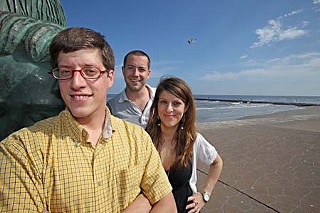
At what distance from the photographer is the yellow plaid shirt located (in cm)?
89

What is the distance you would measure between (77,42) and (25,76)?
522 millimetres

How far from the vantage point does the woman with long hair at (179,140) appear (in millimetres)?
1901

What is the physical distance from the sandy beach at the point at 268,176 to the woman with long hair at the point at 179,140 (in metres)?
1.52

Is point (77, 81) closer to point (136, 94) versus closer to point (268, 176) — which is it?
point (136, 94)

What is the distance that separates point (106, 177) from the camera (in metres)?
1.06

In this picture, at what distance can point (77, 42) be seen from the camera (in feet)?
3.48

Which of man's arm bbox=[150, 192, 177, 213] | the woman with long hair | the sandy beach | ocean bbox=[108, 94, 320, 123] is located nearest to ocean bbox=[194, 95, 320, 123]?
ocean bbox=[108, 94, 320, 123]

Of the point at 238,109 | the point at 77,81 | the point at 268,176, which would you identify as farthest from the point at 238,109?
the point at 77,81

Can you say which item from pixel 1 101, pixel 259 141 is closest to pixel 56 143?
pixel 1 101

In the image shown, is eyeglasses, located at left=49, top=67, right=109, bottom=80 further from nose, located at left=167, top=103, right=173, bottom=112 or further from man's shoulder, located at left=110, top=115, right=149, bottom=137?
nose, located at left=167, top=103, right=173, bottom=112

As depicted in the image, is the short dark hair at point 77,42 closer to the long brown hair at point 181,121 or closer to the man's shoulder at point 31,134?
the man's shoulder at point 31,134

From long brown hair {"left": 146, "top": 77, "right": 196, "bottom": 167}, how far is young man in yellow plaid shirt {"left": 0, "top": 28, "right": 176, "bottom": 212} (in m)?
0.75

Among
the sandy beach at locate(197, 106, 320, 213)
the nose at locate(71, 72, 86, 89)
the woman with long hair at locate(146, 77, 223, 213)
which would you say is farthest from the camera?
the sandy beach at locate(197, 106, 320, 213)

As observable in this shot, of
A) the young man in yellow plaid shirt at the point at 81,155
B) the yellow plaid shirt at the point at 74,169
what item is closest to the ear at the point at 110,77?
the young man in yellow plaid shirt at the point at 81,155
